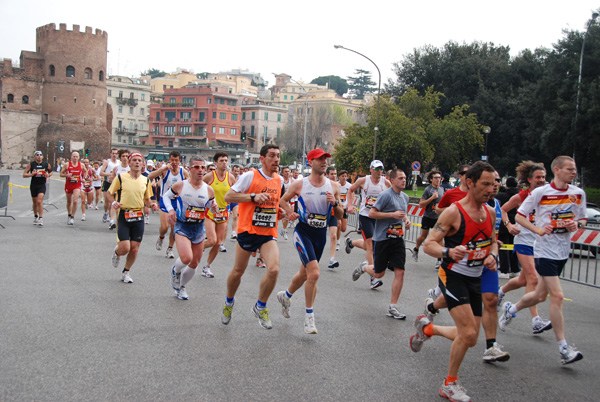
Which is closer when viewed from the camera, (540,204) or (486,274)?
(486,274)

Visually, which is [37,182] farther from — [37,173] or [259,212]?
[259,212]

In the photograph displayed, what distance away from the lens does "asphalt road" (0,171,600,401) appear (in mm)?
4910

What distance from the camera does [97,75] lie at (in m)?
86.2

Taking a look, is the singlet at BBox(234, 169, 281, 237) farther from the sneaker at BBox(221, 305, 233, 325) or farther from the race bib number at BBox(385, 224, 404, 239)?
the race bib number at BBox(385, 224, 404, 239)

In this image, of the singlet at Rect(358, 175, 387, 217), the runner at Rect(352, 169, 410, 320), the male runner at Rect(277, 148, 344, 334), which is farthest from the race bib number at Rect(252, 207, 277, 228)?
the singlet at Rect(358, 175, 387, 217)

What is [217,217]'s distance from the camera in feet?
33.7

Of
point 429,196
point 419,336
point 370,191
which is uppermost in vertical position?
point 370,191

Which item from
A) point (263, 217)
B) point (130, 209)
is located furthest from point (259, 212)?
point (130, 209)

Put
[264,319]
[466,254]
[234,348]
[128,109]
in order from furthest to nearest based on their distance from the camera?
1. [128,109]
2. [264,319]
3. [234,348]
4. [466,254]

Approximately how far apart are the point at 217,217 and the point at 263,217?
3.61 m

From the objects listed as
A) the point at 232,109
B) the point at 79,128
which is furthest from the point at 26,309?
the point at 232,109

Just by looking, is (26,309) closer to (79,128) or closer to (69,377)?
(69,377)

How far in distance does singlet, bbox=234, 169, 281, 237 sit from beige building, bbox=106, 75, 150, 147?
393 feet

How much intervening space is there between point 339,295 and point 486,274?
137 inches
